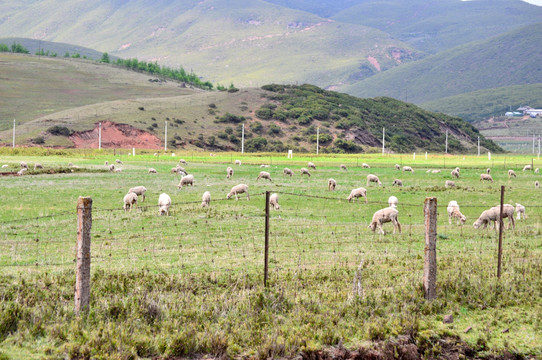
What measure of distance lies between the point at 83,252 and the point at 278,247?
9.08 meters

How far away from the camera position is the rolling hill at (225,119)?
116500mm

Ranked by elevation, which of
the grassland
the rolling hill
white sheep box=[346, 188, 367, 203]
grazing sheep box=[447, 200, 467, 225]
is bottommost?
the grassland

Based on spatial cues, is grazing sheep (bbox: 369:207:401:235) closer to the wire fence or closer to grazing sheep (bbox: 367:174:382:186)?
the wire fence

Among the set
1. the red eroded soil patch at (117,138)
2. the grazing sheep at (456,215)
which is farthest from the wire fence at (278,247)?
the red eroded soil patch at (117,138)

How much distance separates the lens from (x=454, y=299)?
12.3 metres

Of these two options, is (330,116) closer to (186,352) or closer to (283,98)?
(283,98)

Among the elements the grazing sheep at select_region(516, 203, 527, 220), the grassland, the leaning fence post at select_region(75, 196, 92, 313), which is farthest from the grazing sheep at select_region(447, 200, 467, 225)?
the leaning fence post at select_region(75, 196, 92, 313)

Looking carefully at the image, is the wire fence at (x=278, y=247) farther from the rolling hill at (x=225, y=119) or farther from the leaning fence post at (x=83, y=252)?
the rolling hill at (x=225, y=119)

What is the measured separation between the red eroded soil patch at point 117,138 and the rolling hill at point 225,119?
0.18 m

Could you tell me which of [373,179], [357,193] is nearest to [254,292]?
[357,193]

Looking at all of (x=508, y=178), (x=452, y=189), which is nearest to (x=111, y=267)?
(x=452, y=189)

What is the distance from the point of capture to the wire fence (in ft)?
48.1

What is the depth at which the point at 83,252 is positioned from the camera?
10242 millimetres

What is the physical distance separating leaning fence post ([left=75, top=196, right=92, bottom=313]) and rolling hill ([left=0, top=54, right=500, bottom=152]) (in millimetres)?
99366
